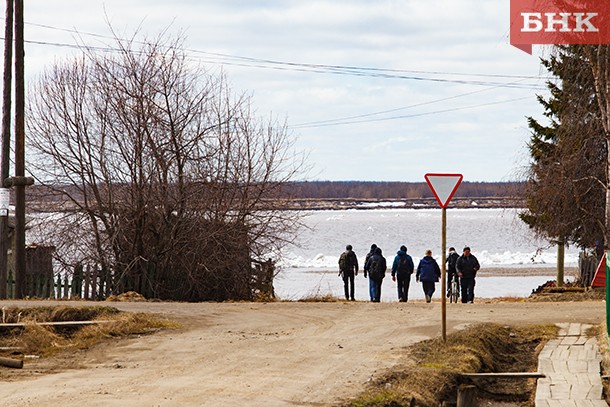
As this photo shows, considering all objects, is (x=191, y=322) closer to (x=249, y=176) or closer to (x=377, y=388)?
(x=377, y=388)

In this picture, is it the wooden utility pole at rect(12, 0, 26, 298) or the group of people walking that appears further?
the group of people walking

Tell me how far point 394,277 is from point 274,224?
4.09 metres

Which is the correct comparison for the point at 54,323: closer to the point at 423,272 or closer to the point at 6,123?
the point at 6,123

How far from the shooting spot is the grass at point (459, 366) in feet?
40.6

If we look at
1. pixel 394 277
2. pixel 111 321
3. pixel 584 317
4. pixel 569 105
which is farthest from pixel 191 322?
pixel 569 105

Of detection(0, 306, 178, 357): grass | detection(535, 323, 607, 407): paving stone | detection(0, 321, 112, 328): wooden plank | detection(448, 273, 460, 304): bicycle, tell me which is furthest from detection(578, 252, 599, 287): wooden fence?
detection(0, 321, 112, 328): wooden plank

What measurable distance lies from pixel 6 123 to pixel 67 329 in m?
9.57

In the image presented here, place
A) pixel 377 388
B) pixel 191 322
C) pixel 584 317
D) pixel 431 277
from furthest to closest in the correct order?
pixel 431 277 < pixel 584 317 < pixel 191 322 < pixel 377 388

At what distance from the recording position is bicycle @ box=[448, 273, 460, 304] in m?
Result: 31.0

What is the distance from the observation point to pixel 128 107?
29.7 m

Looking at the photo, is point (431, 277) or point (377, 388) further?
point (431, 277)

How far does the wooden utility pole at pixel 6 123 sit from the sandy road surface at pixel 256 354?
4.38 m

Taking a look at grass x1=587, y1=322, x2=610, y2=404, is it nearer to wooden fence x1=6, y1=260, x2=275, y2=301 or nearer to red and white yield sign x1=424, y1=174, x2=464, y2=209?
red and white yield sign x1=424, y1=174, x2=464, y2=209

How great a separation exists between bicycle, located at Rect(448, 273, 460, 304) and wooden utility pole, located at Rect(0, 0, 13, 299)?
12.5m
